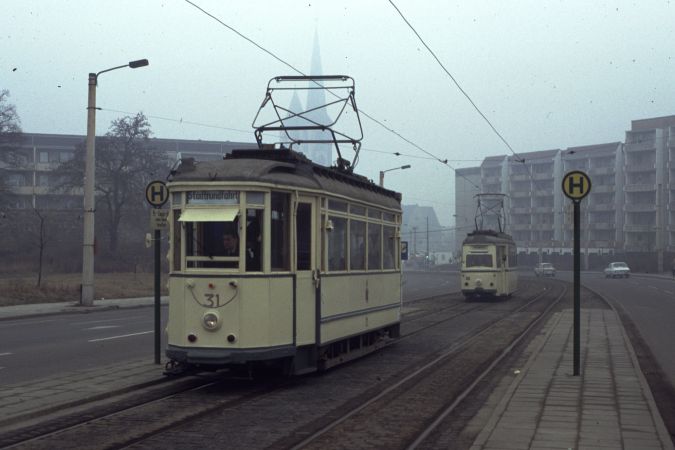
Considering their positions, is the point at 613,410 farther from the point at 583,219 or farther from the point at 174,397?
the point at 583,219

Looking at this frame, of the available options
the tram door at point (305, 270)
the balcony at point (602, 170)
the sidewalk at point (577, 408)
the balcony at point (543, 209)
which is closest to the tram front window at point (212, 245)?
the tram door at point (305, 270)

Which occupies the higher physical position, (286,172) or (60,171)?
(60,171)

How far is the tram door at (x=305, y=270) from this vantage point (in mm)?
11984

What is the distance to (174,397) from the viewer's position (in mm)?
10961

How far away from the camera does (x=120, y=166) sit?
221 feet

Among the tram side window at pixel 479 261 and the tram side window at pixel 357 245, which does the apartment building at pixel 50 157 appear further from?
the tram side window at pixel 357 245

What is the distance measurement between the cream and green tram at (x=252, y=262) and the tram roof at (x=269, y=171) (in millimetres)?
14

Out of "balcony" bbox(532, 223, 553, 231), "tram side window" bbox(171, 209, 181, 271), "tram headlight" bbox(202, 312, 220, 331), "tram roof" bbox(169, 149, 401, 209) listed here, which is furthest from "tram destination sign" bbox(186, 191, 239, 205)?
"balcony" bbox(532, 223, 553, 231)

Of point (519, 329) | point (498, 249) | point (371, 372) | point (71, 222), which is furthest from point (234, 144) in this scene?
point (371, 372)

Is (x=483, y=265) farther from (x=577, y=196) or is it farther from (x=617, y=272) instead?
(x=617, y=272)

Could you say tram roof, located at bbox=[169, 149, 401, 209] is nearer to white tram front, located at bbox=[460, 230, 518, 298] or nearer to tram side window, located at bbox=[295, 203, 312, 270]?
tram side window, located at bbox=[295, 203, 312, 270]

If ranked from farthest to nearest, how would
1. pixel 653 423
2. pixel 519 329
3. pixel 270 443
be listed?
pixel 519 329
pixel 653 423
pixel 270 443

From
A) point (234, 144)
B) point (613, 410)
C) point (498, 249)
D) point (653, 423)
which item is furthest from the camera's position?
point (234, 144)

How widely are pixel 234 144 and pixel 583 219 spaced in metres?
42.5
